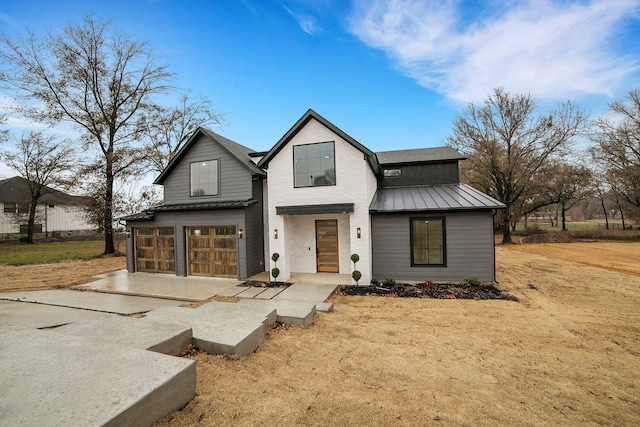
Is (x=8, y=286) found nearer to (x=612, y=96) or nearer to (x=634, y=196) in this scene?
(x=612, y=96)

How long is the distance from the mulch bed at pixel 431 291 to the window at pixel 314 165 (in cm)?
398

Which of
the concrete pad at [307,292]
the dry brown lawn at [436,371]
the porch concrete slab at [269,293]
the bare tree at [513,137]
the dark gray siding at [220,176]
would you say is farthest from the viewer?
the bare tree at [513,137]

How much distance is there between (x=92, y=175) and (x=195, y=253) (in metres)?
12.6

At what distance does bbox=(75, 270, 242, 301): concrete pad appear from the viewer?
8419mm

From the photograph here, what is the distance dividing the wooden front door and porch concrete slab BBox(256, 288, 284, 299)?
2648 millimetres

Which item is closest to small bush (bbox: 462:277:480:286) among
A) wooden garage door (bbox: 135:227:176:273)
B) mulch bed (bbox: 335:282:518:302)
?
mulch bed (bbox: 335:282:518:302)

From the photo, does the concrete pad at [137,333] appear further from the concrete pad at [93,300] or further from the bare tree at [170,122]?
the bare tree at [170,122]

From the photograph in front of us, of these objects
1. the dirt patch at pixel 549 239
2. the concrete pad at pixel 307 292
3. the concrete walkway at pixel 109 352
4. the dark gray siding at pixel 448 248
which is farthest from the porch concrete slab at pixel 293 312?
the dirt patch at pixel 549 239

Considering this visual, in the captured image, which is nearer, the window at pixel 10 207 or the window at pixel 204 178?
the window at pixel 204 178

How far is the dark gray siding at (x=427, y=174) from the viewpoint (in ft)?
40.5

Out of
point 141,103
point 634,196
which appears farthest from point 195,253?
point 634,196

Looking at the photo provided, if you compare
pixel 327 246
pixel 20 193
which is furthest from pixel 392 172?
pixel 20 193

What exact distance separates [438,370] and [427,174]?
10.3 meters

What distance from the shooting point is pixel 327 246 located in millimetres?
10945
